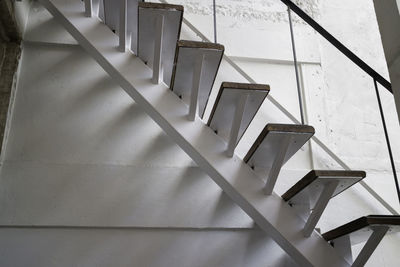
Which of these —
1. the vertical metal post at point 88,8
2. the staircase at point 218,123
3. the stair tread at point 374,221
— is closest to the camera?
the stair tread at point 374,221

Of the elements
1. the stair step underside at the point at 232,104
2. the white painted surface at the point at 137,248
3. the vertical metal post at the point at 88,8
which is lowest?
the white painted surface at the point at 137,248

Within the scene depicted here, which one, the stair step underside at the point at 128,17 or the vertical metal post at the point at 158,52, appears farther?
the stair step underside at the point at 128,17

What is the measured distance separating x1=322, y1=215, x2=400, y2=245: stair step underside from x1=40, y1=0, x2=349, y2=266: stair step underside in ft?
0.45

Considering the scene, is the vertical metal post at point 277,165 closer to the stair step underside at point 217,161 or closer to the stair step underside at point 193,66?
the stair step underside at point 217,161

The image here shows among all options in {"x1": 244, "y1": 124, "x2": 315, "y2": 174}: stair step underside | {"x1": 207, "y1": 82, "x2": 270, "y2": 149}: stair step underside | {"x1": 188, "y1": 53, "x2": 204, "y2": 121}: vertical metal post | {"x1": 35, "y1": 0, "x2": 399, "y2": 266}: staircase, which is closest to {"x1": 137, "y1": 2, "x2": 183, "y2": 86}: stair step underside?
{"x1": 35, "y1": 0, "x2": 399, "y2": 266}: staircase

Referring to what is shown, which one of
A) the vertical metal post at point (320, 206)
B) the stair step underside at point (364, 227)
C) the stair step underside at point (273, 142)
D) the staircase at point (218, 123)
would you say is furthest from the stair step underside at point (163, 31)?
the stair step underside at point (364, 227)

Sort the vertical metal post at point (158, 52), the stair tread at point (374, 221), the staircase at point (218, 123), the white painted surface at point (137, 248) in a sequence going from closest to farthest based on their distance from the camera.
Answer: the stair tread at point (374, 221)
the staircase at point (218, 123)
the vertical metal post at point (158, 52)
the white painted surface at point (137, 248)

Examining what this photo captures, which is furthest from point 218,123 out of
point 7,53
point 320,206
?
point 7,53

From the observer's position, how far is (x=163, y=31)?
1.88 metres

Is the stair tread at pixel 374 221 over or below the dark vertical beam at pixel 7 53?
below

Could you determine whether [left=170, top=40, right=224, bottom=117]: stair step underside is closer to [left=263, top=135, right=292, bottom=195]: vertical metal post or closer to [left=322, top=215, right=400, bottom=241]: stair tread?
[left=263, top=135, right=292, bottom=195]: vertical metal post

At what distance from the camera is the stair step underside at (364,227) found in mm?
1567

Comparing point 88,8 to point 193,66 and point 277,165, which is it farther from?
point 277,165

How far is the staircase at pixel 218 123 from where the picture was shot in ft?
5.57
